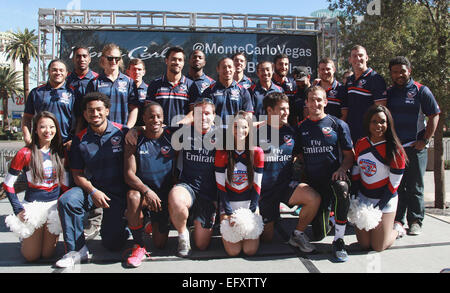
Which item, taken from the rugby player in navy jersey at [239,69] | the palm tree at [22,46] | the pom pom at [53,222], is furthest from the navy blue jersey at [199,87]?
the palm tree at [22,46]

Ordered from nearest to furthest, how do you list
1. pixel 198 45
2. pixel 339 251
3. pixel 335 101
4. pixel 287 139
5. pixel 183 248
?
1. pixel 339 251
2. pixel 183 248
3. pixel 287 139
4. pixel 335 101
5. pixel 198 45

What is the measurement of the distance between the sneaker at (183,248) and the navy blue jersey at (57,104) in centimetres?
194

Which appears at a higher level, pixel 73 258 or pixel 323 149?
pixel 323 149

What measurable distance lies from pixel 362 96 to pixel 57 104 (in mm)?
3670

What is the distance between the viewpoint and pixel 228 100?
429cm

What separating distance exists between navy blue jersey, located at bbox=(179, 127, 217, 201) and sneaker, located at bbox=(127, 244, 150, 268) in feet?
2.54

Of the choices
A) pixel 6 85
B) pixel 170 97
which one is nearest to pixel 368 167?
pixel 170 97

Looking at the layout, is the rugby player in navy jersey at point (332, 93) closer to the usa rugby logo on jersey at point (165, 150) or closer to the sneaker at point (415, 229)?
the sneaker at point (415, 229)

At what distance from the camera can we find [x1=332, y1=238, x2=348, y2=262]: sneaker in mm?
3213

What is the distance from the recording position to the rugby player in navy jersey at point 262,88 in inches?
179

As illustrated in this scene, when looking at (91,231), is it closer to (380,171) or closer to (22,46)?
(380,171)

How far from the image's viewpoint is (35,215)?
3.22 metres
